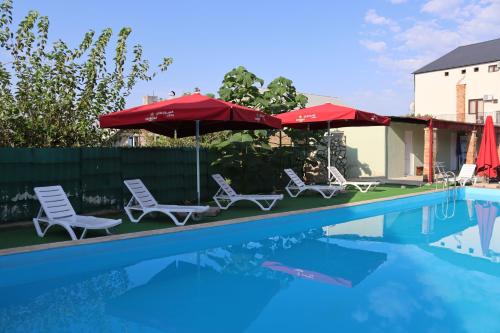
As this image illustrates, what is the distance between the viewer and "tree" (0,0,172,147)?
10.1 metres

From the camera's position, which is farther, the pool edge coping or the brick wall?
the brick wall

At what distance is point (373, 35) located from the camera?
15.7m

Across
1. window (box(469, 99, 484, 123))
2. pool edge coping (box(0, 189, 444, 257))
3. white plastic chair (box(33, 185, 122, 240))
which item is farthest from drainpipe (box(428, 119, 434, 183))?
window (box(469, 99, 484, 123))

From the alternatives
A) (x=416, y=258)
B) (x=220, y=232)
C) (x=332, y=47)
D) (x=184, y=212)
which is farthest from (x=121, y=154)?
(x=332, y=47)

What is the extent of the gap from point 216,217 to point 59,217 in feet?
10.1

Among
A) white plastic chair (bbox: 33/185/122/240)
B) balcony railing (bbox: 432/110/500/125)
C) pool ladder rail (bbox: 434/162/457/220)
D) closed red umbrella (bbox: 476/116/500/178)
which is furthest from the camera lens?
balcony railing (bbox: 432/110/500/125)

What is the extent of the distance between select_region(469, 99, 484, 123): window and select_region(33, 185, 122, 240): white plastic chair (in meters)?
33.5

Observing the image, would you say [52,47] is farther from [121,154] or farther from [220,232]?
[220,232]

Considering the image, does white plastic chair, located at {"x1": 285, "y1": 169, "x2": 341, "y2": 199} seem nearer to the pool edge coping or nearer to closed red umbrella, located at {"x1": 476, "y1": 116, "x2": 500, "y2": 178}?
the pool edge coping

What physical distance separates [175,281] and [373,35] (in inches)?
494

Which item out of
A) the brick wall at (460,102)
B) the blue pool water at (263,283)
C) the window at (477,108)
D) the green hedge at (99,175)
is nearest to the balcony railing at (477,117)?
the window at (477,108)

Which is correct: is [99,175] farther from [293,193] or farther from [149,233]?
[293,193]

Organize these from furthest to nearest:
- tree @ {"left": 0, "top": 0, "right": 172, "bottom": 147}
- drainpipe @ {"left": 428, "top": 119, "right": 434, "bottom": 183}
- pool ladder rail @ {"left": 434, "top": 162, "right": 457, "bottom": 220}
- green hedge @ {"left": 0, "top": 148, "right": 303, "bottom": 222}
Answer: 1. drainpipe @ {"left": 428, "top": 119, "right": 434, "bottom": 183}
2. pool ladder rail @ {"left": 434, "top": 162, "right": 457, "bottom": 220}
3. tree @ {"left": 0, "top": 0, "right": 172, "bottom": 147}
4. green hedge @ {"left": 0, "top": 148, "right": 303, "bottom": 222}

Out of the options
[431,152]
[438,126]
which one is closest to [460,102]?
[438,126]
